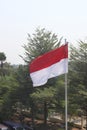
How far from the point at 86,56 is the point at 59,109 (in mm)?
5311

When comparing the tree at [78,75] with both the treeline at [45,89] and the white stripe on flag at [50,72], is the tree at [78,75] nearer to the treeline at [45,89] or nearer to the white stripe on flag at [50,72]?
the treeline at [45,89]

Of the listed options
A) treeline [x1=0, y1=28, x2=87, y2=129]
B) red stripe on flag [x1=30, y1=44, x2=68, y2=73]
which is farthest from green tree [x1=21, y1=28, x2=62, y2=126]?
red stripe on flag [x1=30, y1=44, x2=68, y2=73]

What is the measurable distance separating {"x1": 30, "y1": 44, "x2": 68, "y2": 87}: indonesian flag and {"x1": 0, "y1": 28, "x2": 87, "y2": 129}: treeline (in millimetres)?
9611

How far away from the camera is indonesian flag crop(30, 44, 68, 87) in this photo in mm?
13445

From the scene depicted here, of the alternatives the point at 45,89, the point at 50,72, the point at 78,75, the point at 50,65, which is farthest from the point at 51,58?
the point at 45,89

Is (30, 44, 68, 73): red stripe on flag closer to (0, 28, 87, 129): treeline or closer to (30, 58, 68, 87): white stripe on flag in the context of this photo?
(30, 58, 68, 87): white stripe on flag

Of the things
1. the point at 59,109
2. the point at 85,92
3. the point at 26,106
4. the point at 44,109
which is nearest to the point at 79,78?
the point at 85,92

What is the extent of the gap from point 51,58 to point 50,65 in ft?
0.95

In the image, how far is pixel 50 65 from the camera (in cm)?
1373

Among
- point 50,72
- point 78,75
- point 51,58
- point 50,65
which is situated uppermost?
point 78,75

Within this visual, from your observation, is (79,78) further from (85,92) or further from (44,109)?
(44,109)

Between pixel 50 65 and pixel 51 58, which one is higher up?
pixel 51 58

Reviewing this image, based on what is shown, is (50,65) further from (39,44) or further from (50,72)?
(39,44)

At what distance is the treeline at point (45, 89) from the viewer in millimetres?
24156
